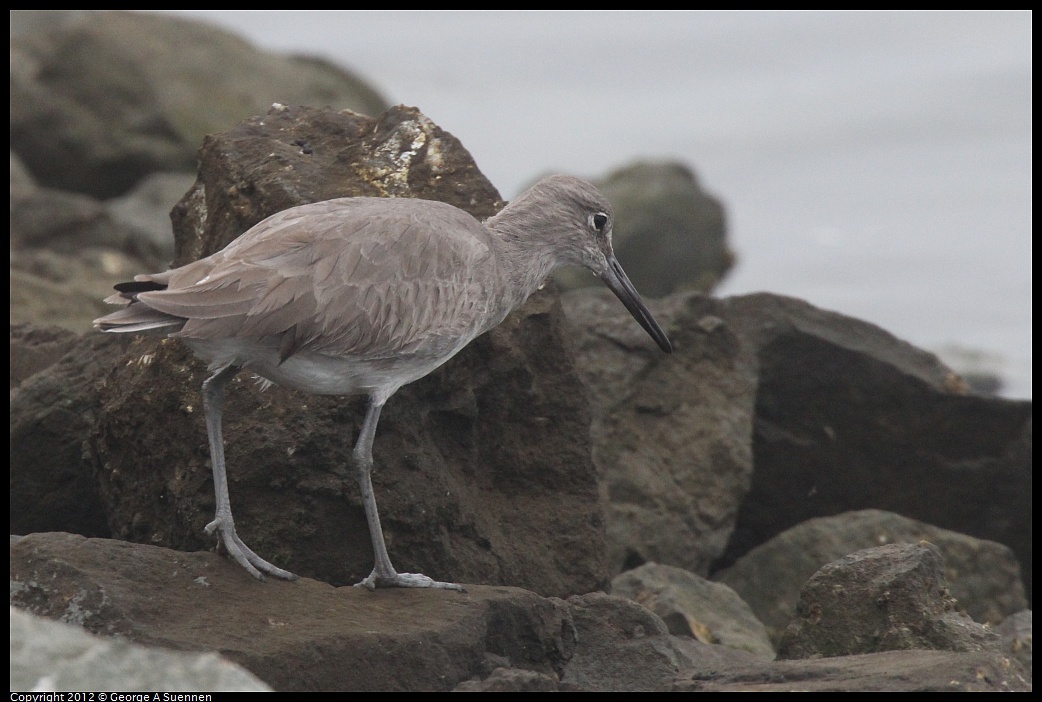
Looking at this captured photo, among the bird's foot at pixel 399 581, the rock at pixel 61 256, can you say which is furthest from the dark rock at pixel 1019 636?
the rock at pixel 61 256

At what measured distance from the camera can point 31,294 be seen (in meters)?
13.0

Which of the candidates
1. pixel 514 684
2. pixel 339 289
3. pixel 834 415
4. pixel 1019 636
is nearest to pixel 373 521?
pixel 339 289

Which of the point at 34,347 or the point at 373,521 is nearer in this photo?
the point at 373,521

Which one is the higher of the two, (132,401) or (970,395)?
(970,395)

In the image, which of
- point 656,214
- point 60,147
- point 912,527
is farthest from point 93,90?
point 912,527

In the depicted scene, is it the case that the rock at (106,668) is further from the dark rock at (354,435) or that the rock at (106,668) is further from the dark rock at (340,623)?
the dark rock at (354,435)

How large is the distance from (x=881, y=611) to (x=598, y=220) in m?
3.03

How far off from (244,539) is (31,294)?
20.5 ft

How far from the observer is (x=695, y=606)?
9438 mm

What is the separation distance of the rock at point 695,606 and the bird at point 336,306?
2160 mm

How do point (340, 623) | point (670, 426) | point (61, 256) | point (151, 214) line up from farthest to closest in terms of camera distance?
point (151, 214) → point (61, 256) → point (670, 426) → point (340, 623)

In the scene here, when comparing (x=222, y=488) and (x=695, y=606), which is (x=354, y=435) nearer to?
(x=222, y=488)

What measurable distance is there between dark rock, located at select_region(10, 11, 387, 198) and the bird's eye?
46.6 ft
